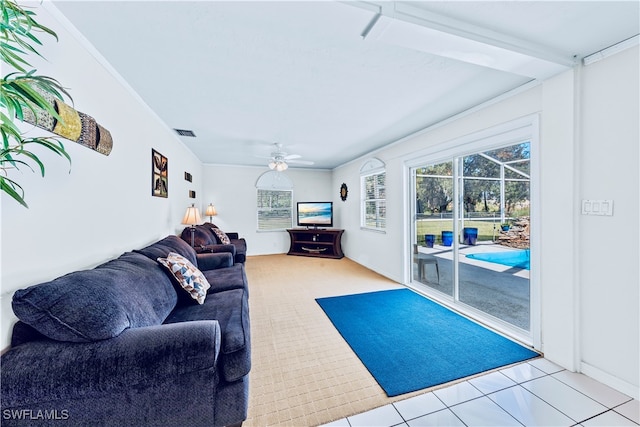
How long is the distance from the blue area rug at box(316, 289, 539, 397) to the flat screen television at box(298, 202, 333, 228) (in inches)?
138

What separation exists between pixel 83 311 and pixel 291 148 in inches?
154

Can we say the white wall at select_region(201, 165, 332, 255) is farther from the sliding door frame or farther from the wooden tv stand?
the sliding door frame

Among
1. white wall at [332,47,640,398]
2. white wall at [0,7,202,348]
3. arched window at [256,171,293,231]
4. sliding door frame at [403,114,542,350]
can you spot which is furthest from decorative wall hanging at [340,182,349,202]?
white wall at [0,7,202,348]

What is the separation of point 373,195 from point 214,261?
3308 millimetres

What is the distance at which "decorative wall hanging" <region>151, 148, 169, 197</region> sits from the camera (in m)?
2.90

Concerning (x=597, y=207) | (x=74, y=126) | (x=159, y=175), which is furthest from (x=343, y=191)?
(x=74, y=126)

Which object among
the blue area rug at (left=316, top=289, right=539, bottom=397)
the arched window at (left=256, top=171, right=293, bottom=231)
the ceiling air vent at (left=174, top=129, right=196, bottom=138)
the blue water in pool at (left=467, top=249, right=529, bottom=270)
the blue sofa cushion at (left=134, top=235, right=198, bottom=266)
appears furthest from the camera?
the arched window at (left=256, top=171, right=293, bottom=231)

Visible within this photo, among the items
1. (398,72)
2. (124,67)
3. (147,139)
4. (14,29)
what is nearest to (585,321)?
(398,72)

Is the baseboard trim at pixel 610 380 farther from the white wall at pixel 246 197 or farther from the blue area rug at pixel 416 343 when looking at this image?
the white wall at pixel 246 197

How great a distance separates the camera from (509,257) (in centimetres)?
282

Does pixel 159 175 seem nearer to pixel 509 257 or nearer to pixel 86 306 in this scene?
pixel 86 306

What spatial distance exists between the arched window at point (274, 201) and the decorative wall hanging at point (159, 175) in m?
3.30

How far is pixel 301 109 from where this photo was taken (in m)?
2.87

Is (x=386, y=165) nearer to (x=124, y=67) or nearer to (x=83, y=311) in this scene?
(x=124, y=67)
